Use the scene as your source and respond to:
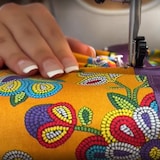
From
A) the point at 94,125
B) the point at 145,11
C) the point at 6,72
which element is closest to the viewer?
the point at 94,125

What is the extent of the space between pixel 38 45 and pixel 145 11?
396 mm

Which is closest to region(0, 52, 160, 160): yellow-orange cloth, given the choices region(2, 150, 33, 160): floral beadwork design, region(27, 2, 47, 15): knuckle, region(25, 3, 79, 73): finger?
region(2, 150, 33, 160): floral beadwork design

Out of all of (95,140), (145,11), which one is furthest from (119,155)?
(145,11)

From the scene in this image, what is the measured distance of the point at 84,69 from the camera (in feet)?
1.47

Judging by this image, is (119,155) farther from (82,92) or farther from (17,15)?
(17,15)

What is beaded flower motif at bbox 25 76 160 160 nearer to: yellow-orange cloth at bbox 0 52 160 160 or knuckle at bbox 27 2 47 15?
yellow-orange cloth at bbox 0 52 160 160

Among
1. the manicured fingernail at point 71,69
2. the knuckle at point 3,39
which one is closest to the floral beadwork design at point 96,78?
the manicured fingernail at point 71,69

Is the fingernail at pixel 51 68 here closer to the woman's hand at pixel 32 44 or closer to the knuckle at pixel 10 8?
the woman's hand at pixel 32 44

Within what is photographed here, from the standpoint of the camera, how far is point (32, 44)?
44cm

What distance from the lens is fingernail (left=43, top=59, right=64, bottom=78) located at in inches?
15.9

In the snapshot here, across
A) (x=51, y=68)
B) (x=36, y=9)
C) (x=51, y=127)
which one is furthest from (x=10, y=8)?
(x=51, y=127)

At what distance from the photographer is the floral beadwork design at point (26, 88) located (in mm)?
341

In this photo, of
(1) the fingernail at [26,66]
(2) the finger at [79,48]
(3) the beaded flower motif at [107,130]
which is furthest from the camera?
(2) the finger at [79,48]

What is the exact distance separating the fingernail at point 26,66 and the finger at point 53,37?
0.04m
